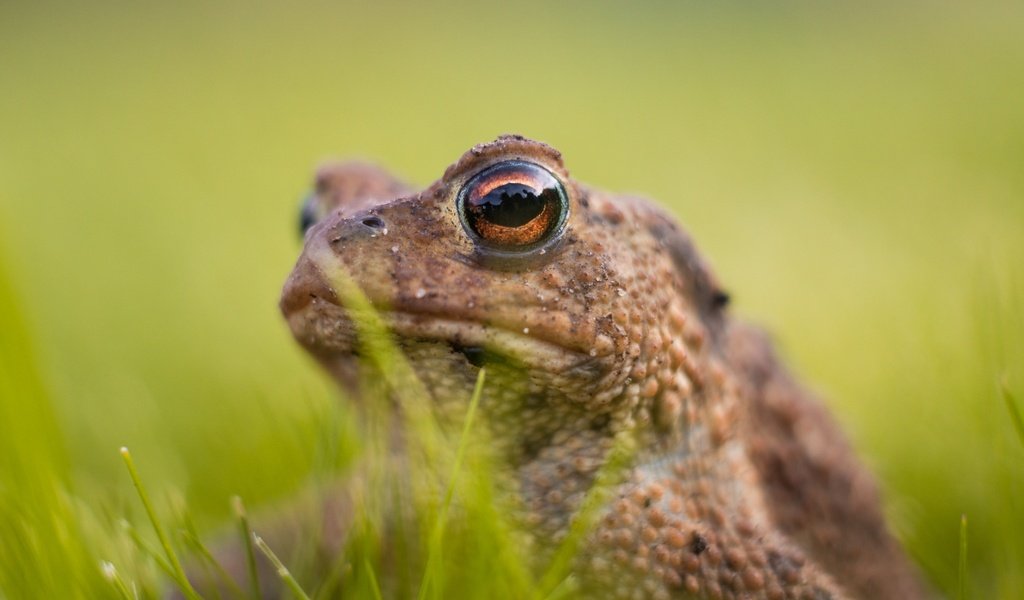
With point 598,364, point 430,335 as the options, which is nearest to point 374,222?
point 430,335

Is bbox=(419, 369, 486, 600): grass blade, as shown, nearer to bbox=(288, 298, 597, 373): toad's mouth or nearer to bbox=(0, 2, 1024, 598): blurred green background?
bbox=(288, 298, 597, 373): toad's mouth

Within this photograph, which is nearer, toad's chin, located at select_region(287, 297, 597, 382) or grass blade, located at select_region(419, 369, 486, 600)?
grass blade, located at select_region(419, 369, 486, 600)

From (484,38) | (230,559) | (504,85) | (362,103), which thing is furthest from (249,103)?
(230,559)

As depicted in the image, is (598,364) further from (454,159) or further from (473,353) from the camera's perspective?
(454,159)

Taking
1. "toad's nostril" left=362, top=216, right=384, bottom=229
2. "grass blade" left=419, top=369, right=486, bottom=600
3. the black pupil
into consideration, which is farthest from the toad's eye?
"grass blade" left=419, top=369, right=486, bottom=600

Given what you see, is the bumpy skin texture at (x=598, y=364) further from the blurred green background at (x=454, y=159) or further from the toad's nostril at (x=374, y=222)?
the blurred green background at (x=454, y=159)

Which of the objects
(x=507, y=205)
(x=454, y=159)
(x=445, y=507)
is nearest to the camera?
(x=445, y=507)

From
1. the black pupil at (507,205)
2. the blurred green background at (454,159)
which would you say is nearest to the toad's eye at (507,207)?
the black pupil at (507,205)

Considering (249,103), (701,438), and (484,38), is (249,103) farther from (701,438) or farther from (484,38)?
(701,438)
